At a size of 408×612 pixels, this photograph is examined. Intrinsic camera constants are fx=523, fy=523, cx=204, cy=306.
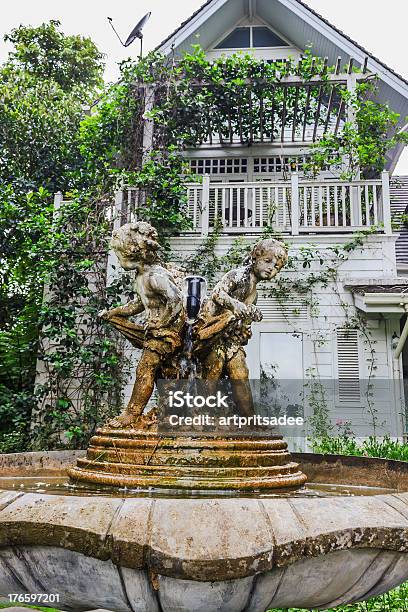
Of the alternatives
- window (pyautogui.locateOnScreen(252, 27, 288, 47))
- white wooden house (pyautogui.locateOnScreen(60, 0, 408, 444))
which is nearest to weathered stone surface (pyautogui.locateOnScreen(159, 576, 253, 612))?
white wooden house (pyautogui.locateOnScreen(60, 0, 408, 444))

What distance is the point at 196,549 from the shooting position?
1480mm

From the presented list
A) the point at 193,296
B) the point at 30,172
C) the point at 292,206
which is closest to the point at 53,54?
the point at 30,172

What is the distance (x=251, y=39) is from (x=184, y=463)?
12.5m

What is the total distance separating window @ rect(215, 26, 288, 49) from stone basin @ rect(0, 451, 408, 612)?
13.0 m

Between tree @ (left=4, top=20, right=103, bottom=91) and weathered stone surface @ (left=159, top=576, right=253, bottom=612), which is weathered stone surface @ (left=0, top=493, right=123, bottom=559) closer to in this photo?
weathered stone surface @ (left=159, top=576, right=253, bottom=612)

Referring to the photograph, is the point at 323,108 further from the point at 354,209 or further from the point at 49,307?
the point at 49,307

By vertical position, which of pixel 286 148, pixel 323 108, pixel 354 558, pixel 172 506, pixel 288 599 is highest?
pixel 323 108

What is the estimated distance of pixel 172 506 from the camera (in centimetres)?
158

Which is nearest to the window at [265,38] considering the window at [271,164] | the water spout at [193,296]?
the window at [271,164]

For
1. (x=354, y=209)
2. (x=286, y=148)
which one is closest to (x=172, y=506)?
(x=354, y=209)

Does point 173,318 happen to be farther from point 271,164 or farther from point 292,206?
point 271,164

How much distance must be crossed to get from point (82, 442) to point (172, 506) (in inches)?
251

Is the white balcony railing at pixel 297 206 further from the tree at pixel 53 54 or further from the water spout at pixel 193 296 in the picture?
the tree at pixel 53 54

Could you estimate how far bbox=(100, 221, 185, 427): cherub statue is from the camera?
9.66ft
